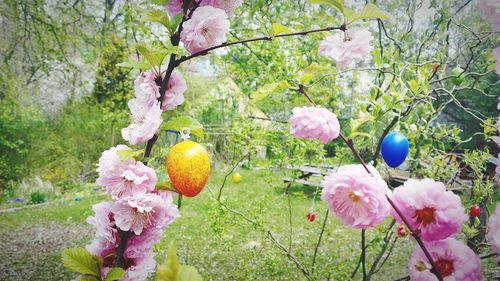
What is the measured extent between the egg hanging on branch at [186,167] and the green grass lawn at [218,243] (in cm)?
155

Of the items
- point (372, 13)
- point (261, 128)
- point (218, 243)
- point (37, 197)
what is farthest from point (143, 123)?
Answer: point (37, 197)

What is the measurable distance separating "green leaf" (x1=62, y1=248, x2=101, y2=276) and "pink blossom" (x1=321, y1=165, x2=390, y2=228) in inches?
14.8

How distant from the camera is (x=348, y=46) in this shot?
0.68 m

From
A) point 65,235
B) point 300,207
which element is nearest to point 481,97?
point 300,207

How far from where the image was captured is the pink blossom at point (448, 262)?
0.41 metres

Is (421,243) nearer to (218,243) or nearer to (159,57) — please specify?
(159,57)

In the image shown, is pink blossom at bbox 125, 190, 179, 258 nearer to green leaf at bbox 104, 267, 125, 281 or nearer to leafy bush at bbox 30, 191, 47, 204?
green leaf at bbox 104, 267, 125, 281

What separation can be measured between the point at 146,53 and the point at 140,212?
0.25 meters

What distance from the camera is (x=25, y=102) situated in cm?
754

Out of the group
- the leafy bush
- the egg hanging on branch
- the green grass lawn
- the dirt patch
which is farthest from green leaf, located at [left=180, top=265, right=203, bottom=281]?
the leafy bush

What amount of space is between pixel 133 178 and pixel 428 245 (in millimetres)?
426

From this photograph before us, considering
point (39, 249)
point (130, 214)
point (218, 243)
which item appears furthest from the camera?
point (39, 249)

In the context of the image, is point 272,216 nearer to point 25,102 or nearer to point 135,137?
point 135,137

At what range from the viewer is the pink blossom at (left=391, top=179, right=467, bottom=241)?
0.41 m
